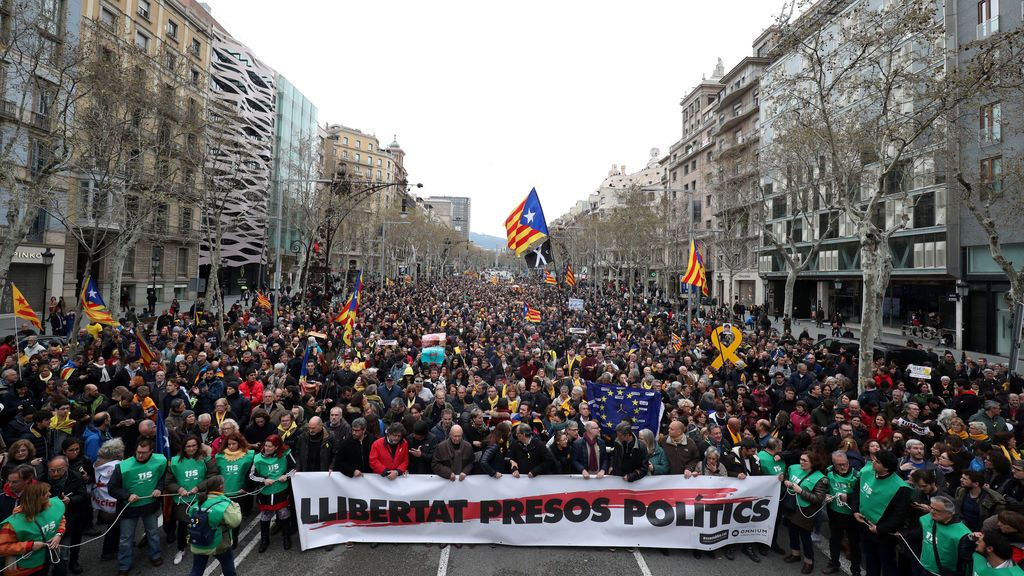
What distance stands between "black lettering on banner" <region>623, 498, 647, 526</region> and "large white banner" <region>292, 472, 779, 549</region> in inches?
0.5

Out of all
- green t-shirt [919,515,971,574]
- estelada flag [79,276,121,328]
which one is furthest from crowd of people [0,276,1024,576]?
estelada flag [79,276,121,328]

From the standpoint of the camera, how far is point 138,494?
5695 millimetres

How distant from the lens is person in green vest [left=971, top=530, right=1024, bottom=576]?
4.19m

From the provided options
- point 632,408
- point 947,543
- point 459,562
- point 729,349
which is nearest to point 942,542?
point 947,543

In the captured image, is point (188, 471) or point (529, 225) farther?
point (529, 225)

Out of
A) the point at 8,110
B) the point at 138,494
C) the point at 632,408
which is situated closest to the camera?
the point at 138,494

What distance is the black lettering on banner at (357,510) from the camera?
6.41 m

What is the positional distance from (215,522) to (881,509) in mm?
6895

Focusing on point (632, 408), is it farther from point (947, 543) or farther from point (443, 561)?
point (947, 543)

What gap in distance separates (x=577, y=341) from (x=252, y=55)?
53.6 m

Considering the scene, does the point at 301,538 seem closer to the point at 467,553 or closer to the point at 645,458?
the point at 467,553

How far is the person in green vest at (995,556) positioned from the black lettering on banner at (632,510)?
10.4 ft

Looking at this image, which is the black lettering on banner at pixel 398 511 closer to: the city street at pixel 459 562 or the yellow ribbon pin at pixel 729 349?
the city street at pixel 459 562

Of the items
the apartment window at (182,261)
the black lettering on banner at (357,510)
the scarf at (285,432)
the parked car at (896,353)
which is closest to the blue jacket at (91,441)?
the scarf at (285,432)
